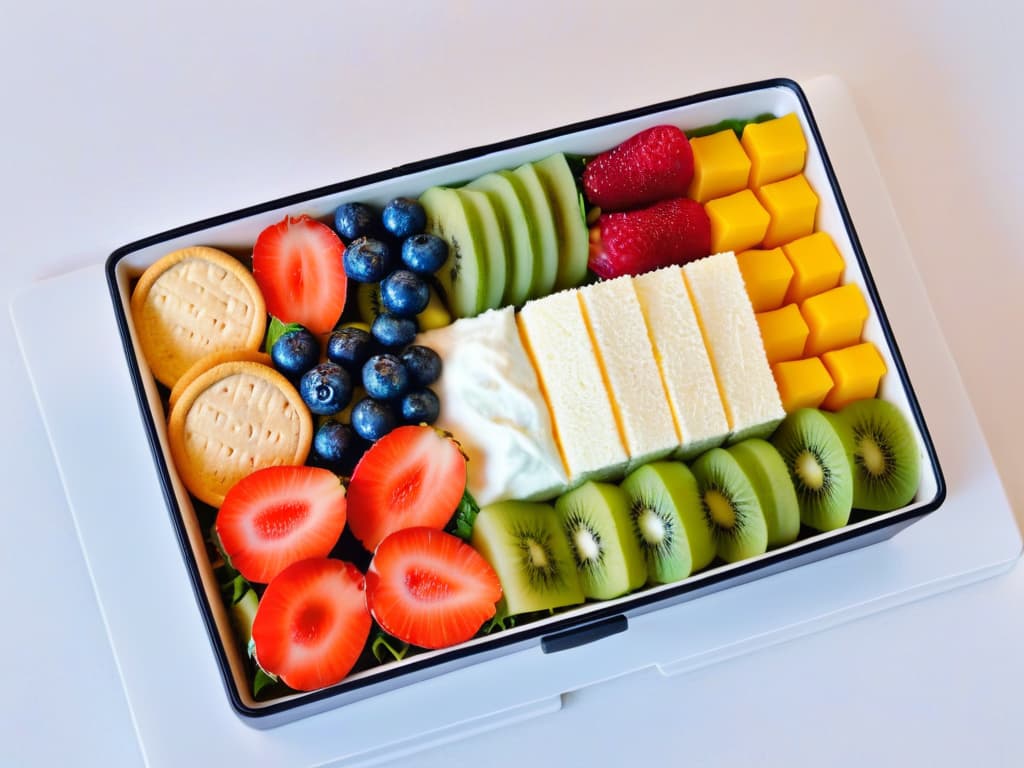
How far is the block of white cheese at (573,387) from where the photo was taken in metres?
1.46

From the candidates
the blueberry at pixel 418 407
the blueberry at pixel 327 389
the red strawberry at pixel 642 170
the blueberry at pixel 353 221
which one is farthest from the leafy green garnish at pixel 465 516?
the red strawberry at pixel 642 170

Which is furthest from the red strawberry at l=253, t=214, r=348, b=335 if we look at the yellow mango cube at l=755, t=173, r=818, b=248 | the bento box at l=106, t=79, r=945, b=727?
the yellow mango cube at l=755, t=173, r=818, b=248

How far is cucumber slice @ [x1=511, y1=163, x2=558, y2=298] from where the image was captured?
156 centimetres

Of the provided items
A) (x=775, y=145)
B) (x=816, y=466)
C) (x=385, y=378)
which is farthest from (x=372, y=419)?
(x=775, y=145)

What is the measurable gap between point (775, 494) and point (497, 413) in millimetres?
461

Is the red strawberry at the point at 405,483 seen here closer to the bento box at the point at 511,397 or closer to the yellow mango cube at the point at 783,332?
the bento box at the point at 511,397

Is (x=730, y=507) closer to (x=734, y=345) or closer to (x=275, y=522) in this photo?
(x=734, y=345)

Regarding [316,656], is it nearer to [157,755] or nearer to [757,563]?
[157,755]

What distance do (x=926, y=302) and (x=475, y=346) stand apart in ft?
2.81

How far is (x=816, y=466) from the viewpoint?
4.96 ft

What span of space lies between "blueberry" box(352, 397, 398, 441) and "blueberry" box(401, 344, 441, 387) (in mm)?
69

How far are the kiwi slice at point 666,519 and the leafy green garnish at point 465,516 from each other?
0.25 meters

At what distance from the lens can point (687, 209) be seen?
5.22ft

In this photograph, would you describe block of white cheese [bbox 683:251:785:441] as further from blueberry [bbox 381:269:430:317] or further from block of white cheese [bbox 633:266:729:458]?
blueberry [bbox 381:269:430:317]
